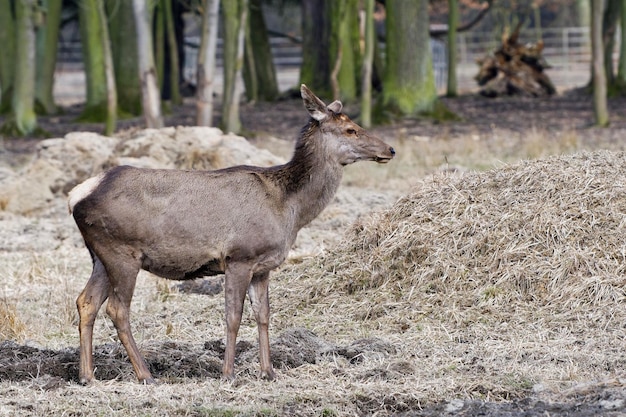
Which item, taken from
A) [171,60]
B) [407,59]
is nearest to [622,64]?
[407,59]

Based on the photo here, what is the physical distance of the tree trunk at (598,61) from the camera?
66.8 feet

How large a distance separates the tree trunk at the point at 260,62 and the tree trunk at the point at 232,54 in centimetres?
1196

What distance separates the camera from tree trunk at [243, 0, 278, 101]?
34.2 m

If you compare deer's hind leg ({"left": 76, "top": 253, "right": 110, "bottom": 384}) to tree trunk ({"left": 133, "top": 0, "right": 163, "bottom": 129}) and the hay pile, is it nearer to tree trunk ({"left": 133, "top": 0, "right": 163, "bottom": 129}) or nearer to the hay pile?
the hay pile

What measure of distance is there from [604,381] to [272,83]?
2847 cm

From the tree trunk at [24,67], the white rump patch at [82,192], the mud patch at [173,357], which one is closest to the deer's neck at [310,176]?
the mud patch at [173,357]

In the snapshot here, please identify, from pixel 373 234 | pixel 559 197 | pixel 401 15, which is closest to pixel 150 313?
pixel 373 234

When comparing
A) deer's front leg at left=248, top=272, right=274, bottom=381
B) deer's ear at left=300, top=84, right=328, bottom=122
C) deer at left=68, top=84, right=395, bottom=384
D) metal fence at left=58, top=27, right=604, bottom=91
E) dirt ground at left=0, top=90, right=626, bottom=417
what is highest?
deer's ear at left=300, top=84, right=328, bottom=122

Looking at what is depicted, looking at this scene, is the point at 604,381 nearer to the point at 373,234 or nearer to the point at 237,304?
the point at 237,304

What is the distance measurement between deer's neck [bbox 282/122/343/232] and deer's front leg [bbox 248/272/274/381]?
50 centimetres

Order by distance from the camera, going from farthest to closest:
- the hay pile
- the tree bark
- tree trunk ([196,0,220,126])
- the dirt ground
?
the tree bark < tree trunk ([196,0,220,126]) < the hay pile < the dirt ground

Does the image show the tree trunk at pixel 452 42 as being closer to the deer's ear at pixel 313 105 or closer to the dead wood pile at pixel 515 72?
the dead wood pile at pixel 515 72

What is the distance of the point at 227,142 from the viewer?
52.8ft

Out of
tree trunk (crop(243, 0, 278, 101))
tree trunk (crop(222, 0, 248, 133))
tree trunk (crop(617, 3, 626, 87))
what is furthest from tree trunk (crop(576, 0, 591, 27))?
tree trunk (crop(222, 0, 248, 133))
